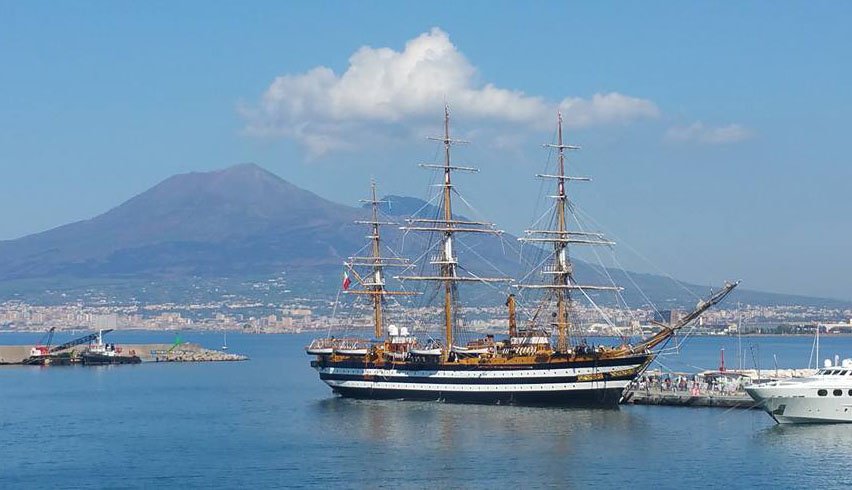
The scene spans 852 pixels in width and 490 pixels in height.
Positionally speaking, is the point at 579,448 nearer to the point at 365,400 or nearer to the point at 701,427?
the point at 701,427

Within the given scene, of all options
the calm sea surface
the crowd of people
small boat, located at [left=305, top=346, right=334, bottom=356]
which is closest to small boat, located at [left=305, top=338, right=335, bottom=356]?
small boat, located at [left=305, top=346, right=334, bottom=356]

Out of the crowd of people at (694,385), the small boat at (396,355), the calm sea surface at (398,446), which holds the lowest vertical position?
A: the calm sea surface at (398,446)

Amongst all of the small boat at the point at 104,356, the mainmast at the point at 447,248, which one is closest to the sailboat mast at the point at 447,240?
the mainmast at the point at 447,248

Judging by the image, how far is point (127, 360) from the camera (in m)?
138

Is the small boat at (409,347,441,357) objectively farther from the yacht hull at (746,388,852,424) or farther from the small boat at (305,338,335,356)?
the yacht hull at (746,388,852,424)

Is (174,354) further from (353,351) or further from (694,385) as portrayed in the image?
(694,385)

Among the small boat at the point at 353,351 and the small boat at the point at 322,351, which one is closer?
the small boat at the point at 353,351

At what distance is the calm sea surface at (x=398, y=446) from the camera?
4750cm

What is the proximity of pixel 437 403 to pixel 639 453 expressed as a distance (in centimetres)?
2264

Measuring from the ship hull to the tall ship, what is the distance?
5 centimetres

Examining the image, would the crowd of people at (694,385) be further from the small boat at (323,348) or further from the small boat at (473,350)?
the small boat at (323,348)

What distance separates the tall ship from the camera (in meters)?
68.8

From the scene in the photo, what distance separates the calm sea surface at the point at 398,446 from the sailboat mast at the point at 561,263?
21.4 feet

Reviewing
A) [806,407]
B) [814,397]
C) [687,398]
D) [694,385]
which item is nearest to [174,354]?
[694,385]
